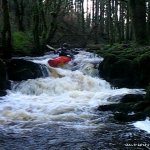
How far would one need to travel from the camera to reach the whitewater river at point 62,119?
7840 millimetres

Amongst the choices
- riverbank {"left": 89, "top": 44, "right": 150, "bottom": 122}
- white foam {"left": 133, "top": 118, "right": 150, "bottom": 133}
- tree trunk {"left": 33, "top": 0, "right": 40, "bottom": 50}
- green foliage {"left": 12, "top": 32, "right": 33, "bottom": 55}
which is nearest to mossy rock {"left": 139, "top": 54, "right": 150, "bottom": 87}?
riverbank {"left": 89, "top": 44, "right": 150, "bottom": 122}

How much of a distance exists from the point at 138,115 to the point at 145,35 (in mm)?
10313

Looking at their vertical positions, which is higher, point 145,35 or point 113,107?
point 145,35

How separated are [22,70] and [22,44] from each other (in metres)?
7.46

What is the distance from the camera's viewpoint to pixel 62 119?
32.8 feet

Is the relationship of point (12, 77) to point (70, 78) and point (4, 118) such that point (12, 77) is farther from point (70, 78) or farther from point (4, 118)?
point (4, 118)

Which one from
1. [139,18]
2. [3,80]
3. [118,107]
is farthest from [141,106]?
[139,18]

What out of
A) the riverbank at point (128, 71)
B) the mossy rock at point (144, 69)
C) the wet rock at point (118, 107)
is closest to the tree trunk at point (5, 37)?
the riverbank at point (128, 71)

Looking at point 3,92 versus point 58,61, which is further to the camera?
point 58,61

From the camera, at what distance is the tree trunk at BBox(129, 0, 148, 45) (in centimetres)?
1898

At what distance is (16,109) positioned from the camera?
11.2 metres

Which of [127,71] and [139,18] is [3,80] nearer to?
[127,71]

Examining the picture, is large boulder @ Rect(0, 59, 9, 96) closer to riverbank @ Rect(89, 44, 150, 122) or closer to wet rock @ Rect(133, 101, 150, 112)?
riverbank @ Rect(89, 44, 150, 122)

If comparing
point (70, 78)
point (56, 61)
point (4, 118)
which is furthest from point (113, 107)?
point (56, 61)
